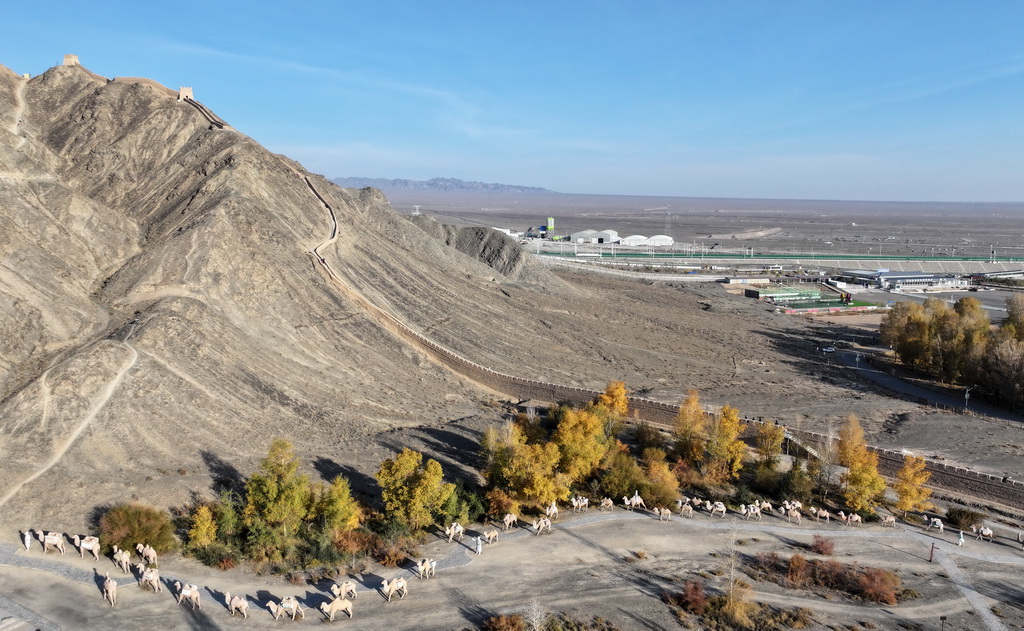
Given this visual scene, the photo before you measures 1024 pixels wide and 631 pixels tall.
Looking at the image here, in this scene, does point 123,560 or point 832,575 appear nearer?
point 123,560

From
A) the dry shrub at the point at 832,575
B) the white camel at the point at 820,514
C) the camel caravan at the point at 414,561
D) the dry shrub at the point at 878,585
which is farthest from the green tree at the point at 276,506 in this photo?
the white camel at the point at 820,514

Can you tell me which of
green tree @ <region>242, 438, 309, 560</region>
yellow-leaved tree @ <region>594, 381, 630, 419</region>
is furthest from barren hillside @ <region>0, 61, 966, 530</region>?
yellow-leaved tree @ <region>594, 381, 630, 419</region>

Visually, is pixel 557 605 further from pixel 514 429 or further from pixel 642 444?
pixel 642 444

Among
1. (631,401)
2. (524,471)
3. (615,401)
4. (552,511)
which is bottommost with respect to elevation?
(552,511)

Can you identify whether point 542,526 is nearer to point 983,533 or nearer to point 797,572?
point 797,572

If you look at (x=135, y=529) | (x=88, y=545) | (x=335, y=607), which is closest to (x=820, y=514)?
(x=335, y=607)

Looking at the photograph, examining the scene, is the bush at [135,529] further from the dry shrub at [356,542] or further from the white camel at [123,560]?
the dry shrub at [356,542]
